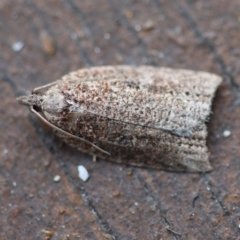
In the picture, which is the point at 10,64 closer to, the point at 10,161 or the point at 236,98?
the point at 10,161

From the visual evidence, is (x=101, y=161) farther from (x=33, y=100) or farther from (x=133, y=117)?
(x=33, y=100)

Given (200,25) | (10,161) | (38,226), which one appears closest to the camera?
(38,226)

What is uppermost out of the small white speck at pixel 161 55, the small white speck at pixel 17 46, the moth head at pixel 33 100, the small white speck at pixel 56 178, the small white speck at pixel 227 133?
the small white speck at pixel 17 46

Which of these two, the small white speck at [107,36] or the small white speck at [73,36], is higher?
the small white speck at [73,36]

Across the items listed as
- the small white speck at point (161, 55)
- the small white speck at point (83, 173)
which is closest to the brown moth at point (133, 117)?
the small white speck at point (83, 173)

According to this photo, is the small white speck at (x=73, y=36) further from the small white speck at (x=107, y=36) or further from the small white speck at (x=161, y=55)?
the small white speck at (x=161, y=55)

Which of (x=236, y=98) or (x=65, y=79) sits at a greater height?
(x=65, y=79)

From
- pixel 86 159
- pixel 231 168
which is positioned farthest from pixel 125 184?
pixel 231 168

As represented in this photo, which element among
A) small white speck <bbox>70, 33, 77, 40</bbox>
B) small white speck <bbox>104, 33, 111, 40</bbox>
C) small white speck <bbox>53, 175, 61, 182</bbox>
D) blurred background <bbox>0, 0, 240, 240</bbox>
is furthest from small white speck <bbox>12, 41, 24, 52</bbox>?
small white speck <bbox>53, 175, 61, 182</bbox>

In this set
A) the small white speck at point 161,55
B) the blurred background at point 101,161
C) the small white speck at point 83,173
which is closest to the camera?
the blurred background at point 101,161
